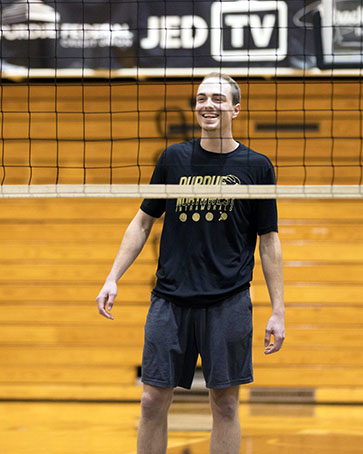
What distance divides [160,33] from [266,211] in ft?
10.2

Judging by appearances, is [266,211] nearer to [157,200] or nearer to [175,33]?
[157,200]

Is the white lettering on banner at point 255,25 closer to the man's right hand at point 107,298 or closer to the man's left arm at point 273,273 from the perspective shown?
the man's left arm at point 273,273

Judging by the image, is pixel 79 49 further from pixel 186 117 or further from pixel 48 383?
pixel 48 383

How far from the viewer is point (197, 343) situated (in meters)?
3.14

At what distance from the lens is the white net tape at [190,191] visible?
3.04 meters

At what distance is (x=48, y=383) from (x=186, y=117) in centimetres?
272

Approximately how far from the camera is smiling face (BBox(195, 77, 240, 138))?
3084 mm

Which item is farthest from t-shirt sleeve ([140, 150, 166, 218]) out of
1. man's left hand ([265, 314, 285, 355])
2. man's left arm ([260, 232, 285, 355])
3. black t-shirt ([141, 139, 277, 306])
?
man's left hand ([265, 314, 285, 355])

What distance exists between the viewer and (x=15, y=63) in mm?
5973

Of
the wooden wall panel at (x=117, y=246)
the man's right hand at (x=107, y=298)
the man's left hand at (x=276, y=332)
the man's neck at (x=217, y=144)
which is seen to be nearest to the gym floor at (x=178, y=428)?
the wooden wall panel at (x=117, y=246)

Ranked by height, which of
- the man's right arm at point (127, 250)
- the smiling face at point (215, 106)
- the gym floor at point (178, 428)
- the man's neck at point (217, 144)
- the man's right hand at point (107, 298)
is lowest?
the gym floor at point (178, 428)

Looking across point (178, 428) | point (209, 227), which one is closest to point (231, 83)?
point (209, 227)

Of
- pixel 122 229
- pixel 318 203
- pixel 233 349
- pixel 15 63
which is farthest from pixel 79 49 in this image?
pixel 233 349

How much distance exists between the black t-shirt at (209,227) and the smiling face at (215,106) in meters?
0.14
